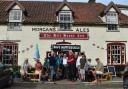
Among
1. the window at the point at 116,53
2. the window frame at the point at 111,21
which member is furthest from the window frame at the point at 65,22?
the window at the point at 116,53

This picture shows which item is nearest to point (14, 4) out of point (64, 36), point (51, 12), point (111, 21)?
point (51, 12)

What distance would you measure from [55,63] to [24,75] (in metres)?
2.35

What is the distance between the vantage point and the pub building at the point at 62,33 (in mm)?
33812

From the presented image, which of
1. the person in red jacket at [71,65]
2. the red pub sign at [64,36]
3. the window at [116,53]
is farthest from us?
the window at [116,53]

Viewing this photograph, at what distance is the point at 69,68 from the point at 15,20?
1058cm

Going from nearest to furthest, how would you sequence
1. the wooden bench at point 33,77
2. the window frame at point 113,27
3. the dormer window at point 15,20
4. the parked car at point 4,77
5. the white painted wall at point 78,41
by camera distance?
the parked car at point 4,77, the wooden bench at point 33,77, the white painted wall at point 78,41, the dormer window at point 15,20, the window frame at point 113,27

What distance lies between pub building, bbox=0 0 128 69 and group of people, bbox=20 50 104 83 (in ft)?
23.9

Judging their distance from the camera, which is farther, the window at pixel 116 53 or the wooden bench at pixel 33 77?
the window at pixel 116 53

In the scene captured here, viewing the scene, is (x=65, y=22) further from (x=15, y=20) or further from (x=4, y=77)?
(x=4, y=77)

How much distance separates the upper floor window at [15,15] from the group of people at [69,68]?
8365 mm

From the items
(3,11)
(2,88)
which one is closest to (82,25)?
(3,11)

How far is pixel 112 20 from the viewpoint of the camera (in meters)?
35.2

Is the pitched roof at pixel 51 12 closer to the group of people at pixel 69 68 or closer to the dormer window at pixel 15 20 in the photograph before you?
the dormer window at pixel 15 20

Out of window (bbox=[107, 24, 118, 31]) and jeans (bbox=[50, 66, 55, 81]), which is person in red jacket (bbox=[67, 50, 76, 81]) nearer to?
jeans (bbox=[50, 66, 55, 81])
